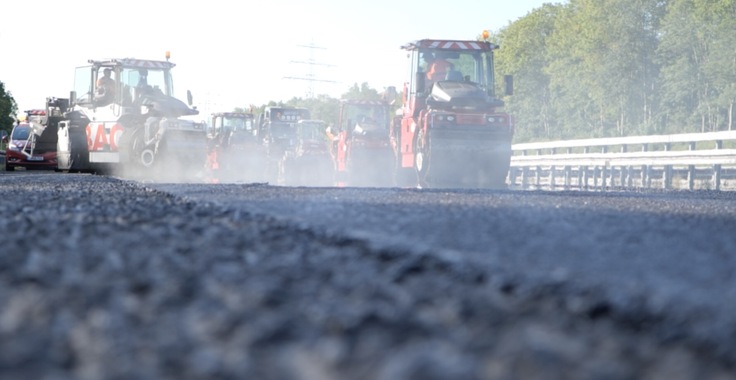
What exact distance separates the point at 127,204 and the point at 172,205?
1.23 feet

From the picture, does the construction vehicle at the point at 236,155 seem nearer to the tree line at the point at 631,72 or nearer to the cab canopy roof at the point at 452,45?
the cab canopy roof at the point at 452,45

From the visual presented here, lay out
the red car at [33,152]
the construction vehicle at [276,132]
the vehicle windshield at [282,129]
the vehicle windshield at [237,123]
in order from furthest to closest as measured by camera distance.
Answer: the vehicle windshield at [237,123] → the vehicle windshield at [282,129] → the construction vehicle at [276,132] → the red car at [33,152]

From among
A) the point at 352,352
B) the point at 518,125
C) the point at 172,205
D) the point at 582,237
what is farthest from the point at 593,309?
the point at 518,125

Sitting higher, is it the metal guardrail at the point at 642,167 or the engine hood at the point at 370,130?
the engine hood at the point at 370,130

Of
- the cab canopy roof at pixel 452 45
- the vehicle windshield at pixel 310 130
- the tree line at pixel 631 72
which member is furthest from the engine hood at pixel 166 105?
the tree line at pixel 631 72

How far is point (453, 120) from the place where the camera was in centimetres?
1889

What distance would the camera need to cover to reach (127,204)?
25.5 ft

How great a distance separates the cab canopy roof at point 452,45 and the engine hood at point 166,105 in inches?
227

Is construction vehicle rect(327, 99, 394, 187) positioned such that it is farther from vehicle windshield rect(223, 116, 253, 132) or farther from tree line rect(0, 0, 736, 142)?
tree line rect(0, 0, 736, 142)

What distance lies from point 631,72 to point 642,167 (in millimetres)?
53816

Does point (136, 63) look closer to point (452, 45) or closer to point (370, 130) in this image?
point (370, 130)

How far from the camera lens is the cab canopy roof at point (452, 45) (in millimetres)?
20234

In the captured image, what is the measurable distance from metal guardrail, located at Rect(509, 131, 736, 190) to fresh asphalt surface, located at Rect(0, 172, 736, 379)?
43.7 feet

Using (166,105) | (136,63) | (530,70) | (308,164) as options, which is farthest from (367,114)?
(530,70)
